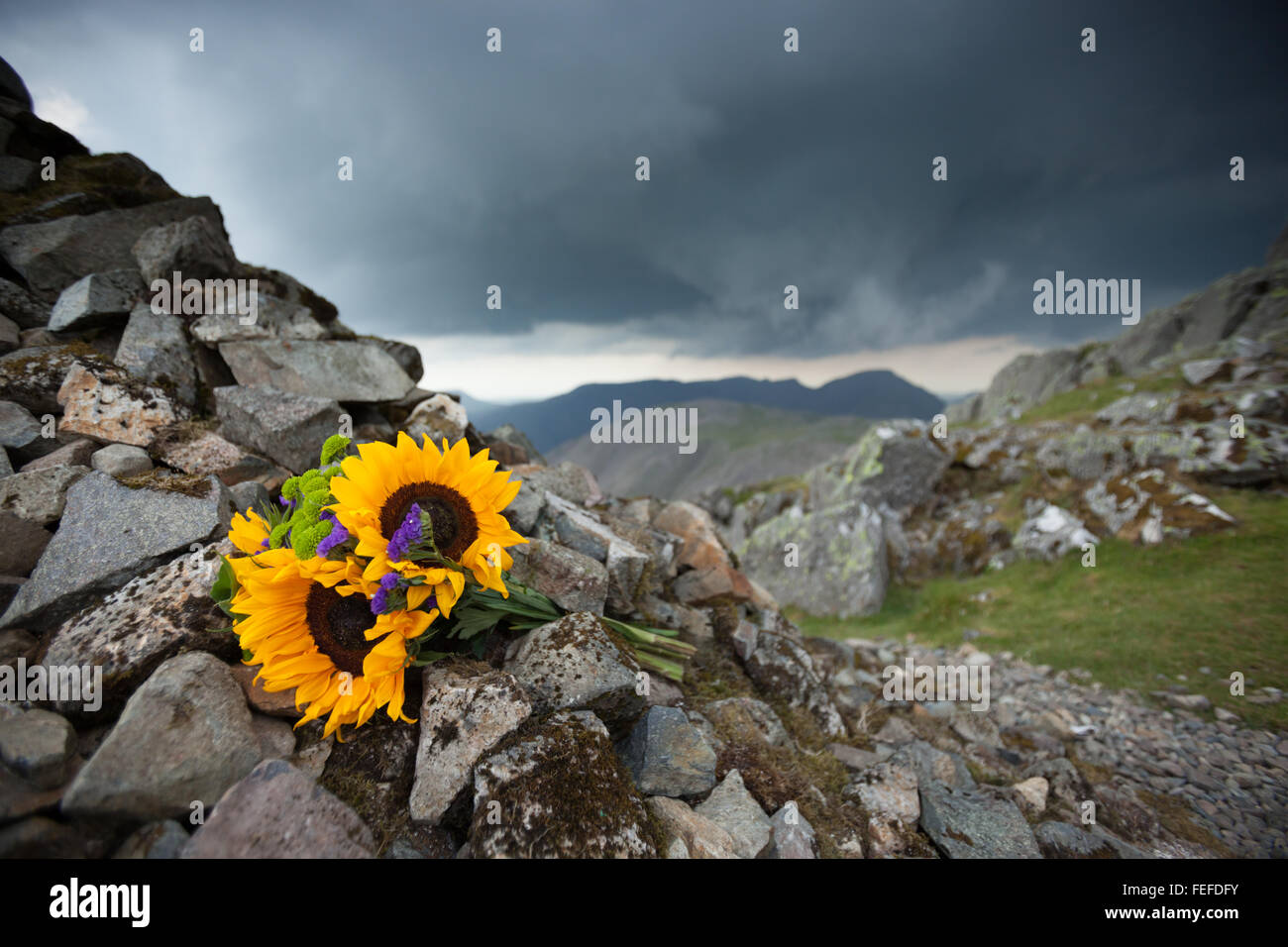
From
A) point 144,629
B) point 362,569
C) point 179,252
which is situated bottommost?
point 144,629

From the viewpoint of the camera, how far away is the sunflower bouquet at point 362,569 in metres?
3.46

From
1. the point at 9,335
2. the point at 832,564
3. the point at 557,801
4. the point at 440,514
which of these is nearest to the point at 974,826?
the point at 557,801

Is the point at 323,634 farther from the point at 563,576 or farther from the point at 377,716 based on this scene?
the point at 563,576

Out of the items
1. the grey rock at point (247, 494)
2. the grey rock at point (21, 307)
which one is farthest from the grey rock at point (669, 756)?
A: the grey rock at point (21, 307)

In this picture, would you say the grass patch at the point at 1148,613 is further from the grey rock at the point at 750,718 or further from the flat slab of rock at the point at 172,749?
the flat slab of rock at the point at 172,749

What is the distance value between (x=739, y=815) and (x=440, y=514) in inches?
140

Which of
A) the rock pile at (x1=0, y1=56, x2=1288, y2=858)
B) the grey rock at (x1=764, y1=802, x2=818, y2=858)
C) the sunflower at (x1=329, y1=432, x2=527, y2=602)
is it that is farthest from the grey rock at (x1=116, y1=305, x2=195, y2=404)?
the grey rock at (x1=764, y1=802, x2=818, y2=858)

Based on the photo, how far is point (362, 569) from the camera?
11.8 feet

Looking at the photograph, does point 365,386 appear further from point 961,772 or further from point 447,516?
point 961,772

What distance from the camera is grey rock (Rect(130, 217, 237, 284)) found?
7309 millimetres

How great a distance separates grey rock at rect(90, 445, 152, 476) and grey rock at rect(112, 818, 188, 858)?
3790 millimetres

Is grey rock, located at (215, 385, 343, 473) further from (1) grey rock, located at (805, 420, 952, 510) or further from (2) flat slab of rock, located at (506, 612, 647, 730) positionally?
(1) grey rock, located at (805, 420, 952, 510)

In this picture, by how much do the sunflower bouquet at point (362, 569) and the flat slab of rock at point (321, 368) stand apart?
151 inches
